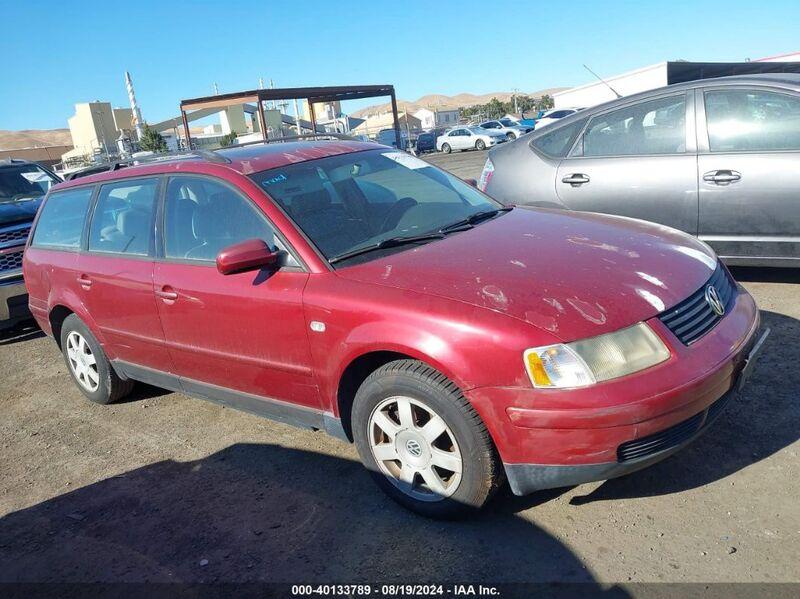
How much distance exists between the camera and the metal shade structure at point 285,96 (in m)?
20.4

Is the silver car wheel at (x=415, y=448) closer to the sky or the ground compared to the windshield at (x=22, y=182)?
closer to the ground

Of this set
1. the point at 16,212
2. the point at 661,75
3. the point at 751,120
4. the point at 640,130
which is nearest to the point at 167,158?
the point at 640,130

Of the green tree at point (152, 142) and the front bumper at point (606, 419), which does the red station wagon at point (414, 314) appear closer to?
the front bumper at point (606, 419)

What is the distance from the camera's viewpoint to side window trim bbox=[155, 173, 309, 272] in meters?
3.18

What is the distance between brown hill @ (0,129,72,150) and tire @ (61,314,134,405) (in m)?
146

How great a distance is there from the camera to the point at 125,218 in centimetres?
422

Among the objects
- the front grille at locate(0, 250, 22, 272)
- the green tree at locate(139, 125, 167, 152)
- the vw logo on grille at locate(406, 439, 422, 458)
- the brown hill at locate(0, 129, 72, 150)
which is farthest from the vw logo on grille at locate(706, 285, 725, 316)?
the brown hill at locate(0, 129, 72, 150)

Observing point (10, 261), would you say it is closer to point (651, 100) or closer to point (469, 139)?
point (651, 100)

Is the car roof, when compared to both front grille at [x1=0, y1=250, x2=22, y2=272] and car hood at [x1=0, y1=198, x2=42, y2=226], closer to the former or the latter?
front grille at [x1=0, y1=250, x2=22, y2=272]

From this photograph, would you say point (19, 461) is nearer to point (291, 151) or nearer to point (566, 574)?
point (291, 151)

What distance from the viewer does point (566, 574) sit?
8.08 feet

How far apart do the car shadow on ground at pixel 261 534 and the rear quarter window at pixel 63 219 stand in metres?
1.96

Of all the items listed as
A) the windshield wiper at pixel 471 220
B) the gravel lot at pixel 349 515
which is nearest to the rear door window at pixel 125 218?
the gravel lot at pixel 349 515

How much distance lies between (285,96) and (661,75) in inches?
559
